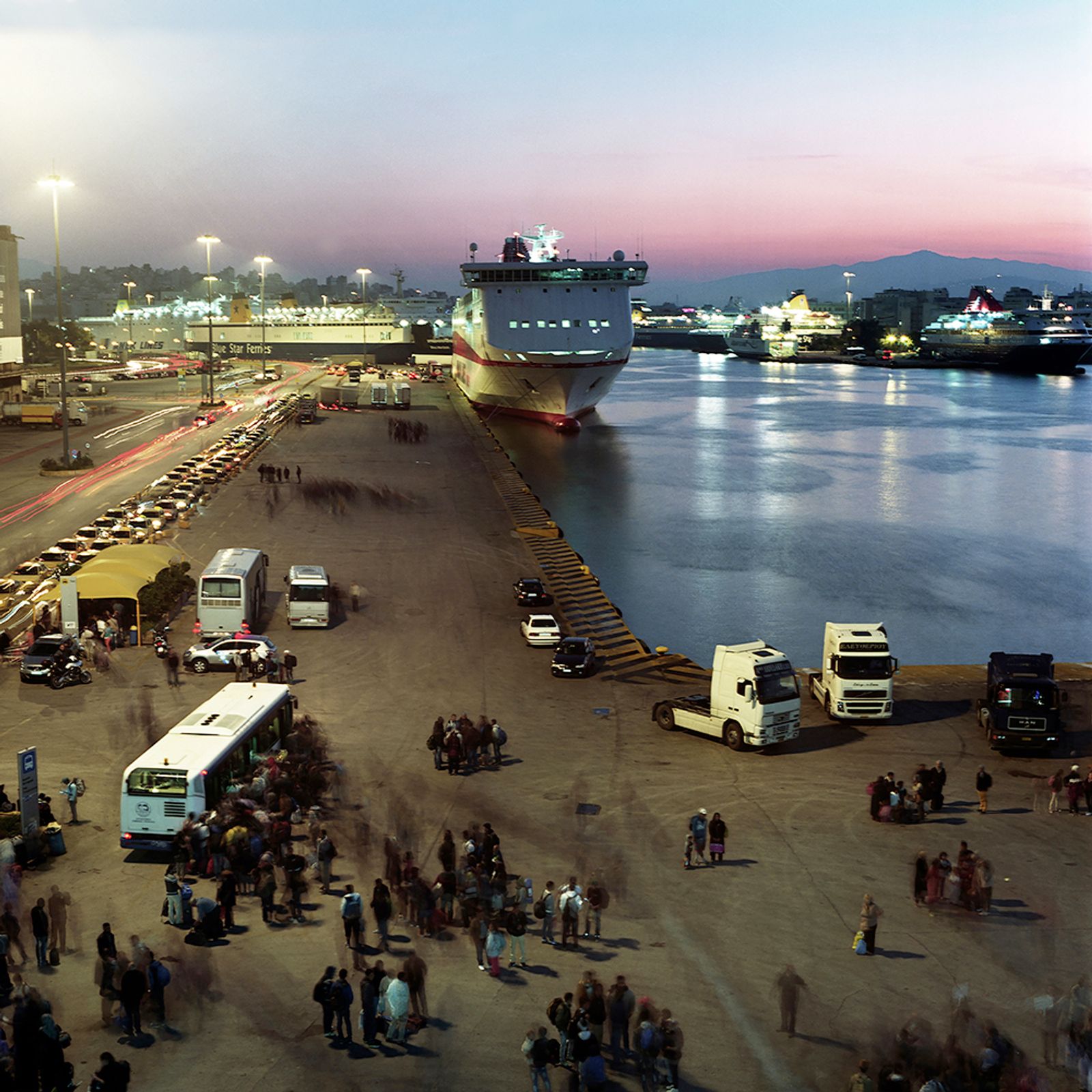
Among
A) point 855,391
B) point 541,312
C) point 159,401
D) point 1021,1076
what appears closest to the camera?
point 1021,1076

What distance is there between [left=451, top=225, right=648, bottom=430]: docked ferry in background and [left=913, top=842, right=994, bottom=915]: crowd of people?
7694cm

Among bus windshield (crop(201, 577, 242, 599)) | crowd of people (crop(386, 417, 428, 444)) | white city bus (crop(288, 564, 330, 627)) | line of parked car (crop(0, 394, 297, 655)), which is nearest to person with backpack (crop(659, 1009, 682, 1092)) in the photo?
bus windshield (crop(201, 577, 242, 599))

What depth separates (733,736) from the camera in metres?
22.1

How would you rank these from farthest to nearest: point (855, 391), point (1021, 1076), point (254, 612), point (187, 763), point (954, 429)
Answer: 1. point (855, 391)
2. point (954, 429)
3. point (254, 612)
4. point (187, 763)
5. point (1021, 1076)

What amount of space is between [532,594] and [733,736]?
12.3 metres

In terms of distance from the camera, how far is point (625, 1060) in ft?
37.9

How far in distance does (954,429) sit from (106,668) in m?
97.5

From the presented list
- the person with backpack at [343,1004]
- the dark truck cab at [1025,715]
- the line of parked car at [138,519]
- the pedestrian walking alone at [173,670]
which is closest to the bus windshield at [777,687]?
the dark truck cab at [1025,715]

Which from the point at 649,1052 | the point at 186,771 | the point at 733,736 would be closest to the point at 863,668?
the point at 733,736

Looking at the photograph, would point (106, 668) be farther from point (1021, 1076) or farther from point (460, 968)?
point (1021, 1076)

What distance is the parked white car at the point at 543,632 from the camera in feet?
95.5

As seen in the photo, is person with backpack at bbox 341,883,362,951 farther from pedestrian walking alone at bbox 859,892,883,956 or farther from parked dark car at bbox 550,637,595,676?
parked dark car at bbox 550,637,595,676

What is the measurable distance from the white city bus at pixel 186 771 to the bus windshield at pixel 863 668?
11233 millimetres

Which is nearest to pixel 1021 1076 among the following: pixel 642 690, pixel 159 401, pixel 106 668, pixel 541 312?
pixel 642 690
